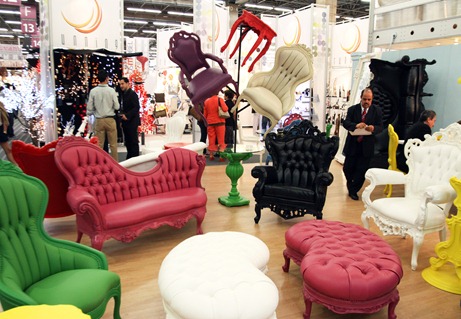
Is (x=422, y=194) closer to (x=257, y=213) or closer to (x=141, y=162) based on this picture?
(x=257, y=213)

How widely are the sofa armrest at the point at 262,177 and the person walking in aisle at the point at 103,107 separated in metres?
3.19

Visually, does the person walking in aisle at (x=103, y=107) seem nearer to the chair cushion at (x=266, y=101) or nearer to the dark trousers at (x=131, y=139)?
the dark trousers at (x=131, y=139)

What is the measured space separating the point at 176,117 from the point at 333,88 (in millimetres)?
6657

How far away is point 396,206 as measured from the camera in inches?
142

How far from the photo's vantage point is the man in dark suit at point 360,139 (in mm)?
5188

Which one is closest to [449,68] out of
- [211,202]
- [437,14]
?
[437,14]

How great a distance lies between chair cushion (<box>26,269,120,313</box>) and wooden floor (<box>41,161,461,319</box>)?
0.58m

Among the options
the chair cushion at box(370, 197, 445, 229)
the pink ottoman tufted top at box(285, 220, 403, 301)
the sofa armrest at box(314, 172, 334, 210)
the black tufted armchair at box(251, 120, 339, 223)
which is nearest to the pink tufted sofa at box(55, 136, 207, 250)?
the black tufted armchair at box(251, 120, 339, 223)

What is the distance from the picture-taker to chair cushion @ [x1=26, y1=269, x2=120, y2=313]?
6.50 ft

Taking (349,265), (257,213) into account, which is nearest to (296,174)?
(257,213)

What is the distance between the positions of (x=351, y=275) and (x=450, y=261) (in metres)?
1.23

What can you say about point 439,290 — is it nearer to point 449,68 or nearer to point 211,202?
point 211,202

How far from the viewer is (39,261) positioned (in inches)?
89.0

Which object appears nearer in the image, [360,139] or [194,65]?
[194,65]
